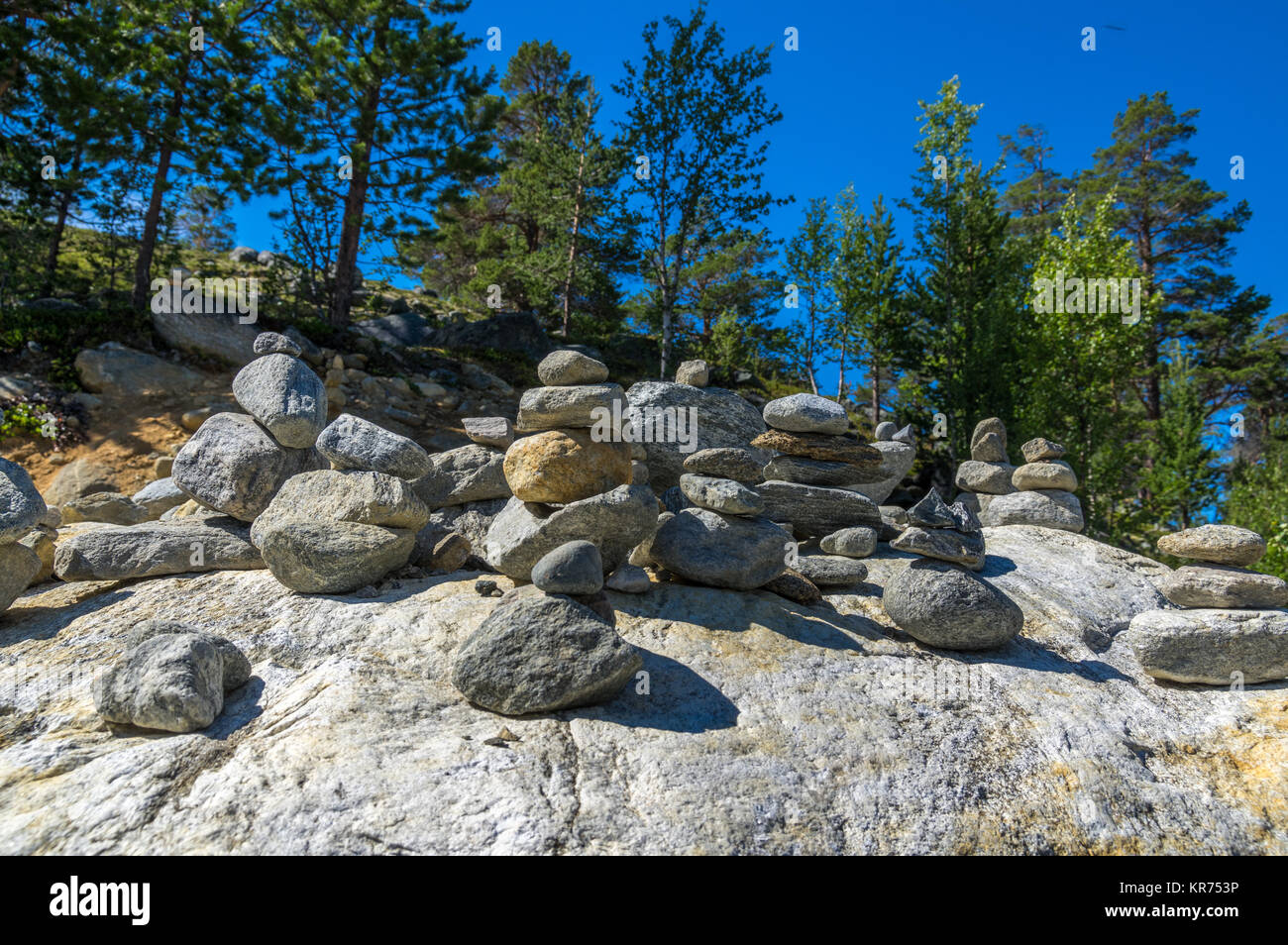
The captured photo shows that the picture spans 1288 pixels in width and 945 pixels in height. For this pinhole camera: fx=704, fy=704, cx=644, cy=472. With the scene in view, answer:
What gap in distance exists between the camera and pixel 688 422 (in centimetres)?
1060

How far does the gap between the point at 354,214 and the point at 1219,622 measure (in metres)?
19.9

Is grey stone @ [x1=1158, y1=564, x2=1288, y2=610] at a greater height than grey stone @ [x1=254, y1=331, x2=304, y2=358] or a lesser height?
lesser

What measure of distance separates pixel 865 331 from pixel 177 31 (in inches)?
804

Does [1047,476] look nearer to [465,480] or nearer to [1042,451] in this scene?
[1042,451]

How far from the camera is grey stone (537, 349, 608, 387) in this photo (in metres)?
6.97

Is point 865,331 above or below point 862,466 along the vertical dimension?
above

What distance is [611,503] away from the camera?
21.8 feet

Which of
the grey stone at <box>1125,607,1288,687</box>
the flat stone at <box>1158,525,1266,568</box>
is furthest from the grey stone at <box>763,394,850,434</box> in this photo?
the grey stone at <box>1125,607,1288,687</box>

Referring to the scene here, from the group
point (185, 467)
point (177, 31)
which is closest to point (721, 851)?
point (185, 467)

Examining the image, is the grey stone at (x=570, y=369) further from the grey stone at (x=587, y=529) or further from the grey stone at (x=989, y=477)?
the grey stone at (x=989, y=477)

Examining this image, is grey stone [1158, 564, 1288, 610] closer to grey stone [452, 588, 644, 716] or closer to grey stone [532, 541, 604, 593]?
grey stone [452, 588, 644, 716]

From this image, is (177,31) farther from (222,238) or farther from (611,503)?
(222,238)

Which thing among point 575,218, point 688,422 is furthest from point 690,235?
point 688,422

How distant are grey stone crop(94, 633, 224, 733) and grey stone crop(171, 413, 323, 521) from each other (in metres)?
2.87
